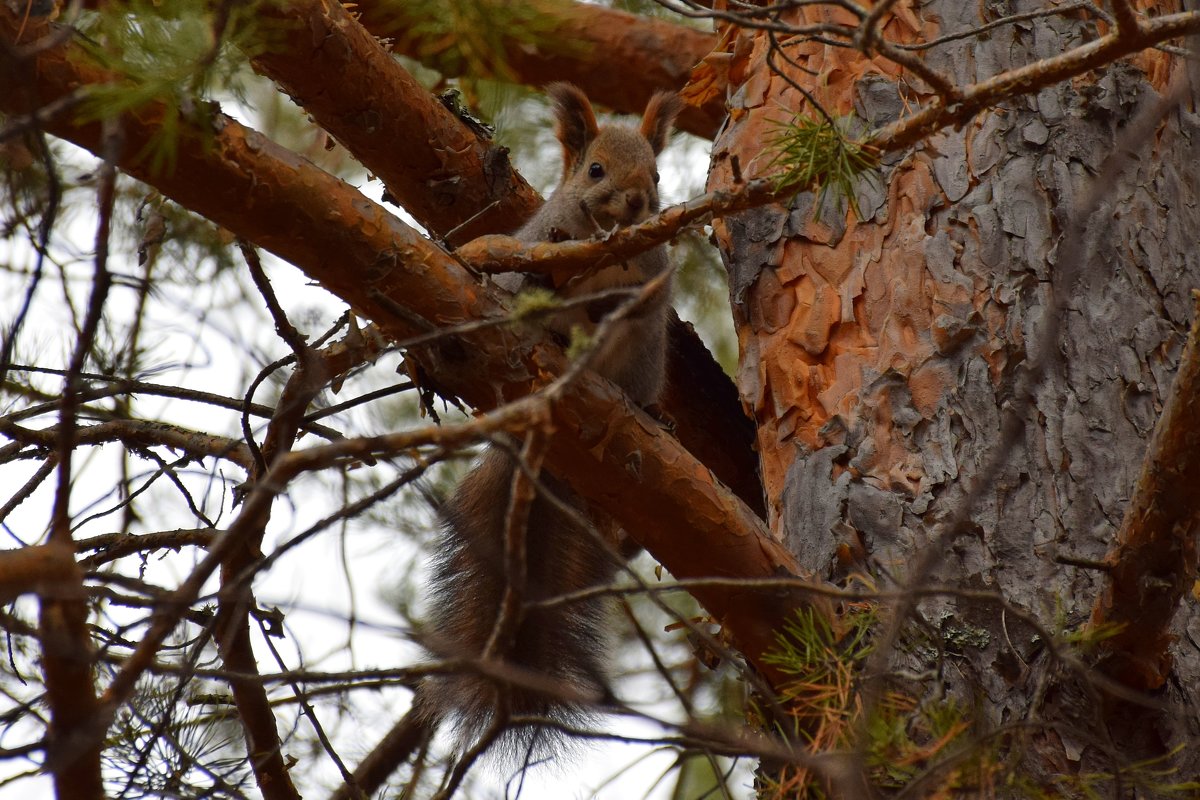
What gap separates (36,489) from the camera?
171cm

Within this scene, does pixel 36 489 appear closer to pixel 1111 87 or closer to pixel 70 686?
pixel 70 686

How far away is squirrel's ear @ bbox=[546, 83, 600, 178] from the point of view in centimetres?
233

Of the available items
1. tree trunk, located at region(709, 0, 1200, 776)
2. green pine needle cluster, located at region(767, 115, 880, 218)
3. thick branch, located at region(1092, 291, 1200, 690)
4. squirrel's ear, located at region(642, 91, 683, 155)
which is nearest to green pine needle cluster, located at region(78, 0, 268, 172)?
green pine needle cluster, located at region(767, 115, 880, 218)

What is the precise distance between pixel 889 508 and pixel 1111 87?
84 centimetres

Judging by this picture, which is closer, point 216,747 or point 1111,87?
point 216,747

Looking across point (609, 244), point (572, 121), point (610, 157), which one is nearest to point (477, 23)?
point (609, 244)

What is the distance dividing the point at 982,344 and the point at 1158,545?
558mm

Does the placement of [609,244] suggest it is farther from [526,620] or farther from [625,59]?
[625,59]

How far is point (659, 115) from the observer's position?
8.05ft

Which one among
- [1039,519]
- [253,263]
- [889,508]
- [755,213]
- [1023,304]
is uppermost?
[755,213]

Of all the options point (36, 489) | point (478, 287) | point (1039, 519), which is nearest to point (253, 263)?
point (478, 287)

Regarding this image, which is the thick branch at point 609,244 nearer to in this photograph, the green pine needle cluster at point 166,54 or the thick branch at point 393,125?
the thick branch at point 393,125

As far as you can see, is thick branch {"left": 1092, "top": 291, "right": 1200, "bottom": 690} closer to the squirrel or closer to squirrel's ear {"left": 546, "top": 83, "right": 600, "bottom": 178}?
the squirrel

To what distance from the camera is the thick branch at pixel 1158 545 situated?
3.93 ft
